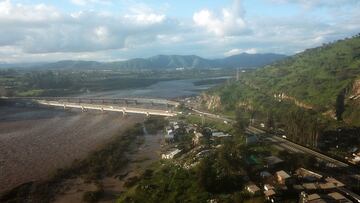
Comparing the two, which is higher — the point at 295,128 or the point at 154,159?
the point at 295,128

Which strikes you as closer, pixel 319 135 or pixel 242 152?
pixel 242 152

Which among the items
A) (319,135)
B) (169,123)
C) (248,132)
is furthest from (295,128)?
(169,123)

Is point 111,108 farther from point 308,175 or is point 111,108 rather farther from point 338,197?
point 338,197

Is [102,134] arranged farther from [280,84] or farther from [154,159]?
[280,84]

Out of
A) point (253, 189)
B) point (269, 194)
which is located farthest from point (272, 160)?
point (269, 194)

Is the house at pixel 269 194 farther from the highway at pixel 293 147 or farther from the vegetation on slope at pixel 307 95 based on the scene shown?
the vegetation on slope at pixel 307 95

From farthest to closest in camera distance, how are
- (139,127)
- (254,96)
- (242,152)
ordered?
1. (254,96)
2. (139,127)
3. (242,152)

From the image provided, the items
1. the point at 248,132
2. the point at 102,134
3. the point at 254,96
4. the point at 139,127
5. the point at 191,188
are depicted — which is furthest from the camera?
the point at 254,96

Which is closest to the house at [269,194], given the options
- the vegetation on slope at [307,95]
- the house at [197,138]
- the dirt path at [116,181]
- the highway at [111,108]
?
the dirt path at [116,181]
